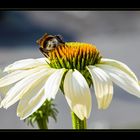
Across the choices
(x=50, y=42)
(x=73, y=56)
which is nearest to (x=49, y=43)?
(x=50, y=42)

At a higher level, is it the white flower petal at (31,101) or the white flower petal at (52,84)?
the white flower petal at (52,84)

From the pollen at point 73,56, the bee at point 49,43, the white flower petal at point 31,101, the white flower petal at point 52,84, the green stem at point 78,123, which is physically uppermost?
the bee at point 49,43

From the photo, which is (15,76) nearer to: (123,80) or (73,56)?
(73,56)

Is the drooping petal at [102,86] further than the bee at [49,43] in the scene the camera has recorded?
No

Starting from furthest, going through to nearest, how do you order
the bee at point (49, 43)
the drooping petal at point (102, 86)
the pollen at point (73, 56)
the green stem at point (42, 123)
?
1. the bee at point (49, 43)
2. the pollen at point (73, 56)
3. the drooping petal at point (102, 86)
4. the green stem at point (42, 123)

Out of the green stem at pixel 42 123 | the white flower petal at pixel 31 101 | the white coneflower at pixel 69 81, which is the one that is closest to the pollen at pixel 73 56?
the white coneflower at pixel 69 81

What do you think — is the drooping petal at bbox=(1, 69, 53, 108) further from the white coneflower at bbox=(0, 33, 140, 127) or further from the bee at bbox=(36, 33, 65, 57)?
the bee at bbox=(36, 33, 65, 57)

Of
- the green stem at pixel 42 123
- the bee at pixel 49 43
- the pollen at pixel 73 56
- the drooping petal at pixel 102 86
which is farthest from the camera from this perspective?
the bee at pixel 49 43

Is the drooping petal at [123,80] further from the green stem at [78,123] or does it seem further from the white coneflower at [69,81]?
the green stem at [78,123]
